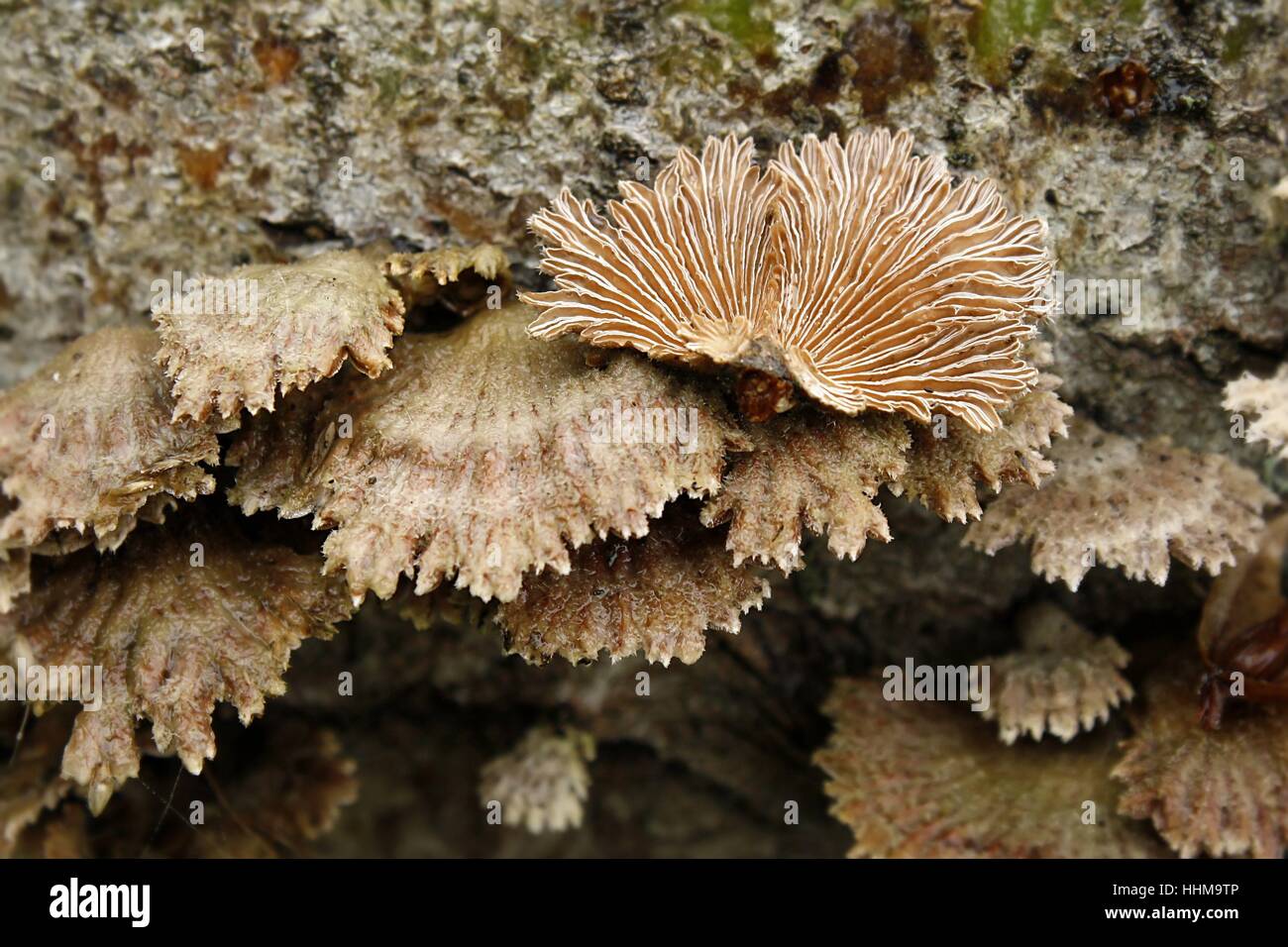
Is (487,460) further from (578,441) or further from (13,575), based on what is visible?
(13,575)

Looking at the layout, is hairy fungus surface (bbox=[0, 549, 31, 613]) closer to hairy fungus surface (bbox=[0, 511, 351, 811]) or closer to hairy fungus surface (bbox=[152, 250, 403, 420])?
hairy fungus surface (bbox=[0, 511, 351, 811])

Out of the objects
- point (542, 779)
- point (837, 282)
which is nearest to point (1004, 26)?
point (837, 282)

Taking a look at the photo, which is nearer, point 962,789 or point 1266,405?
point 1266,405

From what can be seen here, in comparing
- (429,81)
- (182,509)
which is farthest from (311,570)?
(429,81)

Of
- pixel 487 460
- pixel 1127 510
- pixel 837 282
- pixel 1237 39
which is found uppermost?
pixel 1237 39

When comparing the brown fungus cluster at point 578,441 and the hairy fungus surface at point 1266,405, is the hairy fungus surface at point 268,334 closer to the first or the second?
the brown fungus cluster at point 578,441

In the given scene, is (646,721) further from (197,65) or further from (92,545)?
(197,65)

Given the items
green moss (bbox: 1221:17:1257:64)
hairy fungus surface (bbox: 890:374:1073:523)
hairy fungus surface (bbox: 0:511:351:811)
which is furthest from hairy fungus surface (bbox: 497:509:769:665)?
green moss (bbox: 1221:17:1257:64)
